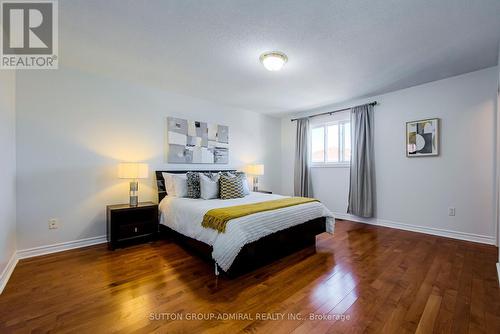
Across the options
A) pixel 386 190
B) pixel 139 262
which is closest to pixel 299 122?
pixel 386 190

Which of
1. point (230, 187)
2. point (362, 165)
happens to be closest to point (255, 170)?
point (230, 187)

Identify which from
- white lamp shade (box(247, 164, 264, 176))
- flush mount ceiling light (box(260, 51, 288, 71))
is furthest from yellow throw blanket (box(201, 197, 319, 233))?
white lamp shade (box(247, 164, 264, 176))

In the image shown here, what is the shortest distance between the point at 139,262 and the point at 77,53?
2.48 metres

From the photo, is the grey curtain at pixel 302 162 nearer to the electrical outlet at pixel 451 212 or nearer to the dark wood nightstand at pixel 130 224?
the electrical outlet at pixel 451 212

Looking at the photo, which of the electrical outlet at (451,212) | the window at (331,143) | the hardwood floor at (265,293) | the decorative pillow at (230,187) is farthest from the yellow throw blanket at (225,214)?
the electrical outlet at (451,212)

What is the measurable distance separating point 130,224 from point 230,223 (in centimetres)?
168

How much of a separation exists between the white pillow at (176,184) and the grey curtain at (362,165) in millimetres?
3079

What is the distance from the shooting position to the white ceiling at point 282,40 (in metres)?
1.80

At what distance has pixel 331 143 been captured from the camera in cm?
466

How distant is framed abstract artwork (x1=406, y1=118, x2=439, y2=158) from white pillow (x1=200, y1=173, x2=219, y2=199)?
319cm

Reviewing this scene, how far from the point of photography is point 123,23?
198 centimetres

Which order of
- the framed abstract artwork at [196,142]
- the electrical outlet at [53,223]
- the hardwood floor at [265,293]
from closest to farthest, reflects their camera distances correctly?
the hardwood floor at [265,293], the electrical outlet at [53,223], the framed abstract artwork at [196,142]

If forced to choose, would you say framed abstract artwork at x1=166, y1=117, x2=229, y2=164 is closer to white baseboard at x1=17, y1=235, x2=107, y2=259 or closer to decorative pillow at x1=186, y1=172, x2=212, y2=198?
decorative pillow at x1=186, y1=172, x2=212, y2=198

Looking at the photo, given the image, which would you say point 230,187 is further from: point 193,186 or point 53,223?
point 53,223
